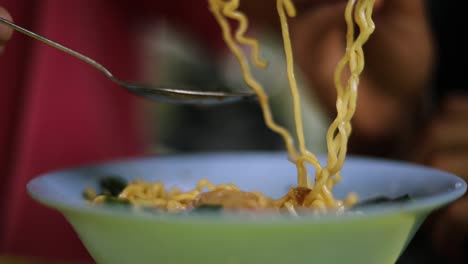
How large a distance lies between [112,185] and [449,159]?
17.4 inches

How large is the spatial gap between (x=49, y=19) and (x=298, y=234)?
69 centimetres

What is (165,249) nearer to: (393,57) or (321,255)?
(321,255)

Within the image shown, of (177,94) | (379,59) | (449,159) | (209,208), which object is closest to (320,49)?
(379,59)

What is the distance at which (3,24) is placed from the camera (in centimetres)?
44

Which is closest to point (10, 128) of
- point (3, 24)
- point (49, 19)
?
point (49, 19)

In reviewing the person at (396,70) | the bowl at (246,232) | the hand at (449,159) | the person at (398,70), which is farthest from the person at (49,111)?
the hand at (449,159)

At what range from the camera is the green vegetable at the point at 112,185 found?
50 cm

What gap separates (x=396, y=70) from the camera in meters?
0.80

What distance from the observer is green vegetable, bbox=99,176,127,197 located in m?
0.50

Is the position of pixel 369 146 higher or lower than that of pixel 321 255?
lower

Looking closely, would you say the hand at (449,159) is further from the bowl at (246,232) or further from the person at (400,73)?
the bowl at (246,232)

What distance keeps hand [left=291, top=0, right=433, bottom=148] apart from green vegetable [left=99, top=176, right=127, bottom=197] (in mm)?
397

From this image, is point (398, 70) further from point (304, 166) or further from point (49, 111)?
point (49, 111)

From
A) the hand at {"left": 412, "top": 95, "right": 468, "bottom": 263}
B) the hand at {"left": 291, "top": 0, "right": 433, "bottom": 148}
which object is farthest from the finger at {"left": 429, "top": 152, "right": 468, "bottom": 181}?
the hand at {"left": 291, "top": 0, "right": 433, "bottom": 148}
